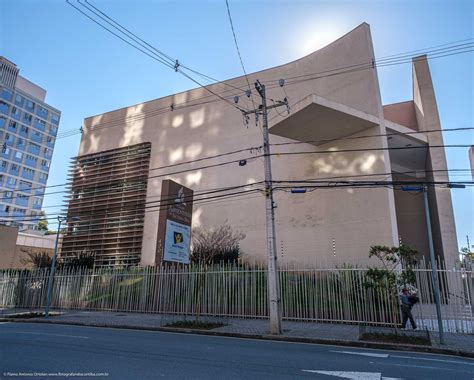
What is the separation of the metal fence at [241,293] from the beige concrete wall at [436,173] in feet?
Answer: 19.1

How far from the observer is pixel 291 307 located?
52.2 ft

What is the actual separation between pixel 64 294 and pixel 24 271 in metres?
3.97

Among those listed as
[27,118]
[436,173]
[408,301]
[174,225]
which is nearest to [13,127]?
[27,118]

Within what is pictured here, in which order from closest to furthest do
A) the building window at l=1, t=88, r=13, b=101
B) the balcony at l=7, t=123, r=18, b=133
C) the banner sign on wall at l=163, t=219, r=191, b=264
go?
1. the banner sign on wall at l=163, t=219, r=191, b=264
2. the building window at l=1, t=88, r=13, b=101
3. the balcony at l=7, t=123, r=18, b=133

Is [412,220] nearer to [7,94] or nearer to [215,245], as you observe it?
[215,245]

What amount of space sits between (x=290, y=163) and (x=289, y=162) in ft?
0.37

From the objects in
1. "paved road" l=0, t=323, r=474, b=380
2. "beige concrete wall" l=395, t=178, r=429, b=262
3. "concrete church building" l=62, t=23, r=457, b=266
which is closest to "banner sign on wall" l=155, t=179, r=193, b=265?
"concrete church building" l=62, t=23, r=457, b=266

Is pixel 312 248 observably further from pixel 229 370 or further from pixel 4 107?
pixel 4 107

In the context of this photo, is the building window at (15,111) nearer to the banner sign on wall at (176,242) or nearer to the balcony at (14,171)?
the balcony at (14,171)

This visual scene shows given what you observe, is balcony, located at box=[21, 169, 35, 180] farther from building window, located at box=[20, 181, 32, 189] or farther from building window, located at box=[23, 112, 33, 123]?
building window, located at box=[23, 112, 33, 123]

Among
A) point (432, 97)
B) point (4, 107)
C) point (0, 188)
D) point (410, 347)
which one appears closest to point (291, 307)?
point (410, 347)

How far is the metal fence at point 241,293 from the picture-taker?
44.5 ft

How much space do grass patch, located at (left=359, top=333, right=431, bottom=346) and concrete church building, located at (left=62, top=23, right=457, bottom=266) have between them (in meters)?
7.62

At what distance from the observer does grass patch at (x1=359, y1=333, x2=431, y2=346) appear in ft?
33.9
